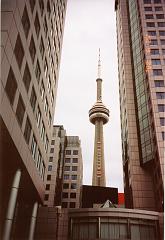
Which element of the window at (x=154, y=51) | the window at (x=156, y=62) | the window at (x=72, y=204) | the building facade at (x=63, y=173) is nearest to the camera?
the window at (x=156, y=62)

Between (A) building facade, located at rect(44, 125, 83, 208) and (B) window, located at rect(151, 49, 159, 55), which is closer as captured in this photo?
(B) window, located at rect(151, 49, 159, 55)

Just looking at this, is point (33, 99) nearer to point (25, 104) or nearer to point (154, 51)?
point (25, 104)

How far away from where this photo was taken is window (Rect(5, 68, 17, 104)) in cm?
1965

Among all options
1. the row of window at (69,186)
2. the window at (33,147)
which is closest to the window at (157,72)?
the window at (33,147)

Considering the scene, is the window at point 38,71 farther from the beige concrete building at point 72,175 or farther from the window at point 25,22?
the beige concrete building at point 72,175

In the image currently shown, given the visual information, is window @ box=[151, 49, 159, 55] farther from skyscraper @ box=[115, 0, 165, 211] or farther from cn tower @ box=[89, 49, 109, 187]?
cn tower @ box=[89, 49, 109, 187]

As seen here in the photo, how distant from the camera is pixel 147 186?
172 feet

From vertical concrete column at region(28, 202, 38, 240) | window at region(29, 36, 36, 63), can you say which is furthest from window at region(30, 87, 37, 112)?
vertical concrete column at region(28, 202, 38, 240)

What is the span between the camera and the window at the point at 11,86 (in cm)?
1965

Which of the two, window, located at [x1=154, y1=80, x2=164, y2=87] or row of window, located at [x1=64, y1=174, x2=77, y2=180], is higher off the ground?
window, located at [x1=154, y1=80, x2=164, y2=87]

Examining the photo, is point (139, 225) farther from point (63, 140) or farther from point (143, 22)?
point (63, 140)

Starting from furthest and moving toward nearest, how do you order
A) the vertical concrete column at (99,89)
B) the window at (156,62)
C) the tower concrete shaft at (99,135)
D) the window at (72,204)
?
the vertical concrete column at (99,89) → the tower concrete shaft at (99,135) → the window at (72,204) → the window at (156,62)

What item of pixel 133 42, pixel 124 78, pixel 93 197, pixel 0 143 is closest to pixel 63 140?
pixel 93 197

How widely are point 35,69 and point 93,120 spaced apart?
98.2 m
